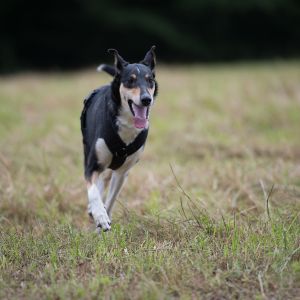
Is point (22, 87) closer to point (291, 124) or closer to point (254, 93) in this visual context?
point (254, 93)

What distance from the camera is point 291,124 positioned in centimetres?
1105

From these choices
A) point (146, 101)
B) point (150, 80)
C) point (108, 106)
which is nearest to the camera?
point (146, 101)

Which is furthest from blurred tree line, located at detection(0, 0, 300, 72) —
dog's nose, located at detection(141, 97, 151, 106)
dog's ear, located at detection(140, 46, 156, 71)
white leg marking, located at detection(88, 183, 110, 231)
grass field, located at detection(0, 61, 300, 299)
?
dog's nose, located at detection(141, 97, 151, 106)

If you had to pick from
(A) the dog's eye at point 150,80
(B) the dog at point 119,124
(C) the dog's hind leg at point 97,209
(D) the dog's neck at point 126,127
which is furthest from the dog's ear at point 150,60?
(C) the dog's hind leg at point 97,209

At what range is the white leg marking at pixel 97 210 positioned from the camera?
5.08 meters

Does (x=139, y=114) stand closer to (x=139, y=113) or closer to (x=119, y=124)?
(x=139, y=113)

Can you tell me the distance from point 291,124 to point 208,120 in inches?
61.3

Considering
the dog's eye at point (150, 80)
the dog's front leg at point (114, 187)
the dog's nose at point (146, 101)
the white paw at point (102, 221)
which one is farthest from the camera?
the dog's front leg at point (114, 187)

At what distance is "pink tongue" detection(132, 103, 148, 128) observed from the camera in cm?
509

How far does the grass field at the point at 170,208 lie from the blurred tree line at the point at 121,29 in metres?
12.8

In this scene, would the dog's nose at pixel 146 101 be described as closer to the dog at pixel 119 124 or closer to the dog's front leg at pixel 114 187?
the dog at pixel 119 124

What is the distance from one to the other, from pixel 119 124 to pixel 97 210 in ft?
2.58

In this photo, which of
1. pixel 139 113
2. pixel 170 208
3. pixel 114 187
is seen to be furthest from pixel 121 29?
pixel 139 113

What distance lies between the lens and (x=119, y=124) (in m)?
5.26
